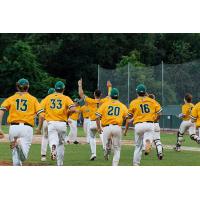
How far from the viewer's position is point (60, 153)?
15.3 m

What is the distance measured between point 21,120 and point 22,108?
1.01ft

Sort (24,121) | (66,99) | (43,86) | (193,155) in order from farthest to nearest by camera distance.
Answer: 1. (43,86)
2. (193,155)
3. (66,99)
4. (24,121)

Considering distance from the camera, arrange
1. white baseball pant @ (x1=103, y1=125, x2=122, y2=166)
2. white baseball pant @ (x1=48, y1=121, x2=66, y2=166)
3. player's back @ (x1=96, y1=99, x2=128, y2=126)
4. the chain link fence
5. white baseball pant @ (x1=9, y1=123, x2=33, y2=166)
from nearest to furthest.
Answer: white baseball pant @ (x1=9, y1=123, x2=33, y2=166)
white baseball pant @ (x1=48, y1=121, x2=66, y2=166)
white baseball pant @ (x1=103, y1=125, x2=122, y2=166)
player's back @ (x1=96, y1=99, x2=128, y2=126)
the chain link fence

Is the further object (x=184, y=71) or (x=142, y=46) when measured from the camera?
(x=142, y=46)

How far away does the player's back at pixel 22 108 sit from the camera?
552 inches

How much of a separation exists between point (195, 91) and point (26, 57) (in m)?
23.5

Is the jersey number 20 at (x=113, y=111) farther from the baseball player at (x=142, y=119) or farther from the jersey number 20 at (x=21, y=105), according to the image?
the jersey number 20 at (x=21, y=105)

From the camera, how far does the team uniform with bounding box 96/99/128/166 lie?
15680 millimetres

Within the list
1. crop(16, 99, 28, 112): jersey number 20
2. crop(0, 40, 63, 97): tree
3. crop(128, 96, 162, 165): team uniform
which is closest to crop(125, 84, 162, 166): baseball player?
crop(128, 96, 162, 165): team uniform

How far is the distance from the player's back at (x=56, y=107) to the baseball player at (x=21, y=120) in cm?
87

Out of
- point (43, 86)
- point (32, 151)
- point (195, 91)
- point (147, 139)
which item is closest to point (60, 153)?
point (147, 139)

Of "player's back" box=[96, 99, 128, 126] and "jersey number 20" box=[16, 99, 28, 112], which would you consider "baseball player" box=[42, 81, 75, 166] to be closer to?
"player's back" box=[96, 99, 128, 126]

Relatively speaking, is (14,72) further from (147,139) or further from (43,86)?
(147,139)

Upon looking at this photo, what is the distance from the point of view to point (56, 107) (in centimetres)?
1526
